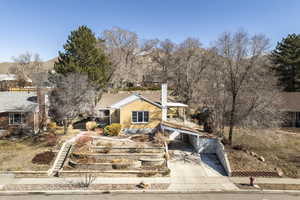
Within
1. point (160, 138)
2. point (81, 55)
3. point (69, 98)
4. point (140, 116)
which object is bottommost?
point (160, 138)

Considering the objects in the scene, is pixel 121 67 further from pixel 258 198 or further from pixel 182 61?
pixel 258 198

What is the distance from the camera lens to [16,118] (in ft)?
75.6

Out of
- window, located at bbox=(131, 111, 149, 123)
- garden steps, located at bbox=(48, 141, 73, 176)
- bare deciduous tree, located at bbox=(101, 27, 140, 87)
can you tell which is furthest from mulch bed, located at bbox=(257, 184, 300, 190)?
bare deciduous tree, located at bbox=(101, 27, 140, 87)

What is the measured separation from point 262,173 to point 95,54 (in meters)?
27.8

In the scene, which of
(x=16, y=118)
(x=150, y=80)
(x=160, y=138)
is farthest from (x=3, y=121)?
(x=150, y=80)

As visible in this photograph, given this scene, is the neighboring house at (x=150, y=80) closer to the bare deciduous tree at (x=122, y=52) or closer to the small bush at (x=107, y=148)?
the bare deciduous tree at (x=122, y=52)

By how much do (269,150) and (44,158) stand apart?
22.2 metres

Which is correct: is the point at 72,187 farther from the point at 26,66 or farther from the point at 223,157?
the point at 26,66

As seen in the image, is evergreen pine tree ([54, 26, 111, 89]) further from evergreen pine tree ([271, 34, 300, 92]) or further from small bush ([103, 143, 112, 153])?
evergreen pine tree ([271, 34, 300, 92])

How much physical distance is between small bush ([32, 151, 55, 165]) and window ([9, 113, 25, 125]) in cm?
894

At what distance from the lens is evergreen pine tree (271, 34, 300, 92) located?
1457 inches

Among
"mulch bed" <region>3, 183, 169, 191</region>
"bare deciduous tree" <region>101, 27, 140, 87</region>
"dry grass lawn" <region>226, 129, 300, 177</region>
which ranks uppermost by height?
"bare deciduous tree" <region>101, 27, 140, 87</region>

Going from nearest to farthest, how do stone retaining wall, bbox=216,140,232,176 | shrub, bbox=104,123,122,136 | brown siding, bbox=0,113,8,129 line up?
stone retaining wall, bbox=216,140,232,176 < shrub, bbox=104,123,122,136 < brown siding, bbox=0,113,8,129

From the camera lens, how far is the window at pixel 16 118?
2287cm
